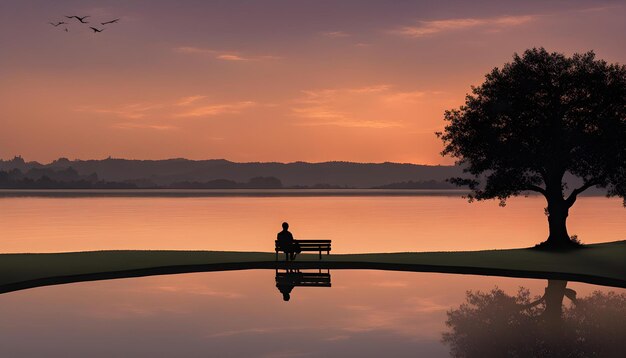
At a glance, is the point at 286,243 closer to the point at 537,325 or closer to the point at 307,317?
the point at 307,317

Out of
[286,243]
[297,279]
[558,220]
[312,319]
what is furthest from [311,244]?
[558,220]

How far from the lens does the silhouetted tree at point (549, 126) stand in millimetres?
41750

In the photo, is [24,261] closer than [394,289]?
No

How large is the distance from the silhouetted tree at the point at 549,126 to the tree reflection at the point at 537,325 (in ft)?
59.1

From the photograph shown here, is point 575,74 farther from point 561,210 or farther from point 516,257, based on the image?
point 516,257

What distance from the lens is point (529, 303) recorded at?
22859 millimetres

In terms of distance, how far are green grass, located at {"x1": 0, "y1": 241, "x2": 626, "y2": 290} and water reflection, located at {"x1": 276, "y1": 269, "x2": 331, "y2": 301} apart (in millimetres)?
1103

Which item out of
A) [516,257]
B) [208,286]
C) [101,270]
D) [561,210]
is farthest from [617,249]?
[101,270]

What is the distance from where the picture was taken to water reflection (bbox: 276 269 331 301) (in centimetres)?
2633

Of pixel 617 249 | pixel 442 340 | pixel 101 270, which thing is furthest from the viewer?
pixel 617 249

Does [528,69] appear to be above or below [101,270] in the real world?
above

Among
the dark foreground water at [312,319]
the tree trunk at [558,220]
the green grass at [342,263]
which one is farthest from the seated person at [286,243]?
the tree trunk at [558,220]

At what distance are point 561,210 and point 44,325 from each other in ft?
110

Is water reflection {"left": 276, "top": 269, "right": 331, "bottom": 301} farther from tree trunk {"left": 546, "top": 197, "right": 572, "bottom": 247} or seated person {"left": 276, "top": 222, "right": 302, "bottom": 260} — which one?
tree trunk {"left": 546, "top": 197, "right": 572, "bottom": 247}
